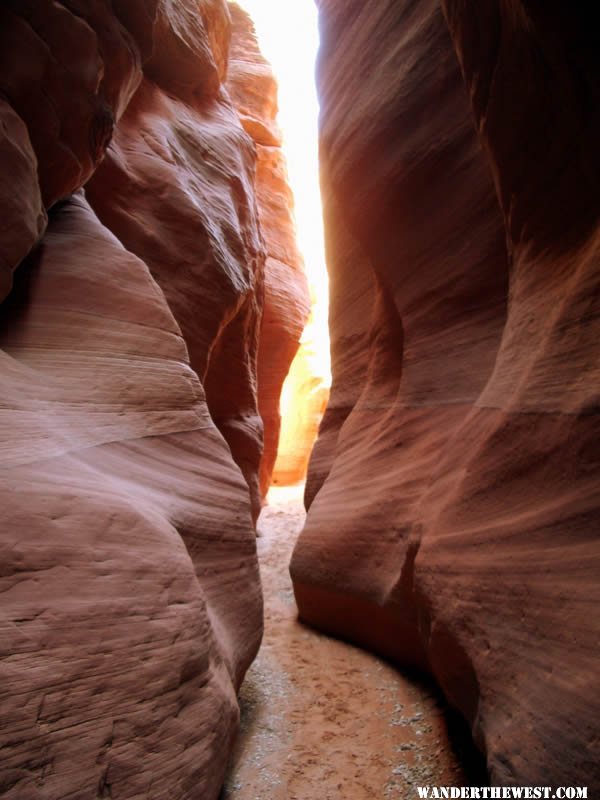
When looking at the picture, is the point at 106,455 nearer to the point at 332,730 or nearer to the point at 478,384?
the point at 332,730

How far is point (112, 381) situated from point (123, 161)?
11.6ft

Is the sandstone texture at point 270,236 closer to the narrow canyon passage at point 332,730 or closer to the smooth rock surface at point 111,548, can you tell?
the narrow canyon passage at point 332,730

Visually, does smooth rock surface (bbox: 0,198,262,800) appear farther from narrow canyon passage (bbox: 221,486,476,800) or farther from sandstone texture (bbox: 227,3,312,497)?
sandstone texture (bbox: 227,3,312,497)

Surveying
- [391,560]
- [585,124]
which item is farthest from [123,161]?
[391,560]

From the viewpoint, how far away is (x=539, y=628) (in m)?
2.03

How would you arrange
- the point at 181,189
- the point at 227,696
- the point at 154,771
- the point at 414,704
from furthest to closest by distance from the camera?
the point at 181,189 → the point at 414,704 → the point at 227,696 → the point at 154,771

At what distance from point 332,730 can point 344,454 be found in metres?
2.78

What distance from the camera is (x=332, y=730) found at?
9.70 ft

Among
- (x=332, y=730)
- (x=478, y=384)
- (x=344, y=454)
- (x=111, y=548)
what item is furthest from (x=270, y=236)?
(x=111, y=548)

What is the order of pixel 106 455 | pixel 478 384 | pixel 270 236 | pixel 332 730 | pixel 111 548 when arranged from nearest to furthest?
pixel 111 548 → pixel 106 455 → pixel 332 730 → pixel 478 384 → pixel 270 236

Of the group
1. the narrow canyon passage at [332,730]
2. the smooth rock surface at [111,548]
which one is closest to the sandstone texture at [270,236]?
the narrow canyon passage at [332,730]

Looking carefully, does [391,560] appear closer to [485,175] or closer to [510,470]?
[510,470]

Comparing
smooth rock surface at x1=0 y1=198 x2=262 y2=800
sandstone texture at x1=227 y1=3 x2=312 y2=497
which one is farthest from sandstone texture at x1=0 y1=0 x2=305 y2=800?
sandstone texture at x1=227 y1=3 x2=312 y2=497

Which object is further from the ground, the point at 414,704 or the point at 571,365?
the point at 571,365
